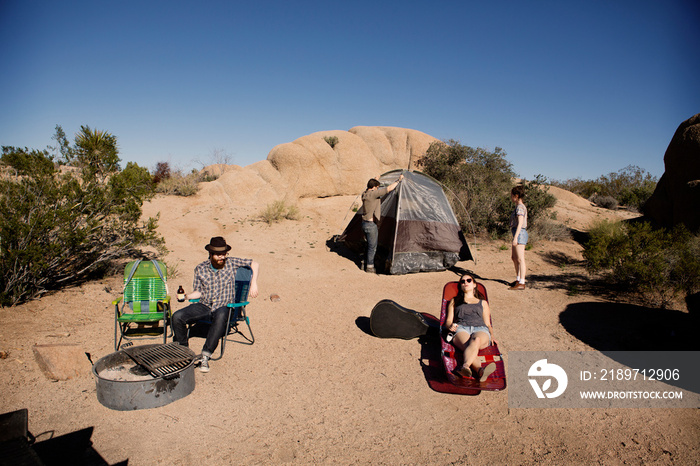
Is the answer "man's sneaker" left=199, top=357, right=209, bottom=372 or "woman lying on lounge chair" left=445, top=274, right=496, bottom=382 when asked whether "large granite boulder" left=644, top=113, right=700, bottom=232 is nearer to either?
"woman lying on lounge chair" left=445, top=274, right=496, bottom=382

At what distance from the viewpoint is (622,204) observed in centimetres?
2038

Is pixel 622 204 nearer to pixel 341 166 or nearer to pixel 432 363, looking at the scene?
pixel 341 166

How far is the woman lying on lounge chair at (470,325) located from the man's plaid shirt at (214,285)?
2613 millimetres

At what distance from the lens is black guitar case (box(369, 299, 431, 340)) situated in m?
5.16

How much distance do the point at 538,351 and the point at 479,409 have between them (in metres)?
1.68

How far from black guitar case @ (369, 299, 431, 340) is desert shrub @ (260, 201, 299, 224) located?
896 centimetres

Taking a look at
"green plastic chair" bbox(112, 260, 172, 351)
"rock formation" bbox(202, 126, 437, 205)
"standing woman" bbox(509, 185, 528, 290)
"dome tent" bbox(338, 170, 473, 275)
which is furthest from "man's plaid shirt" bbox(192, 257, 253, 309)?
"rock formation" bbox(202, 126, 437, 205)

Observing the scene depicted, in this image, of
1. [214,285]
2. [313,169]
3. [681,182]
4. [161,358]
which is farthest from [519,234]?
[313,169]

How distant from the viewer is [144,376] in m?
3.73

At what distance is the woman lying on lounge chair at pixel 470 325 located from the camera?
414 cm

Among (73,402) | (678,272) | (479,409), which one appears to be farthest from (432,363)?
(678,272)

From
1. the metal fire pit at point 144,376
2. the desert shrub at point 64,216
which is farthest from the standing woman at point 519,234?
the desert shrub at point 64,216

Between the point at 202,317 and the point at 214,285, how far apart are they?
391 millimetres

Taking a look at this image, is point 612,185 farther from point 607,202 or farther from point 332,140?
point 332,140
